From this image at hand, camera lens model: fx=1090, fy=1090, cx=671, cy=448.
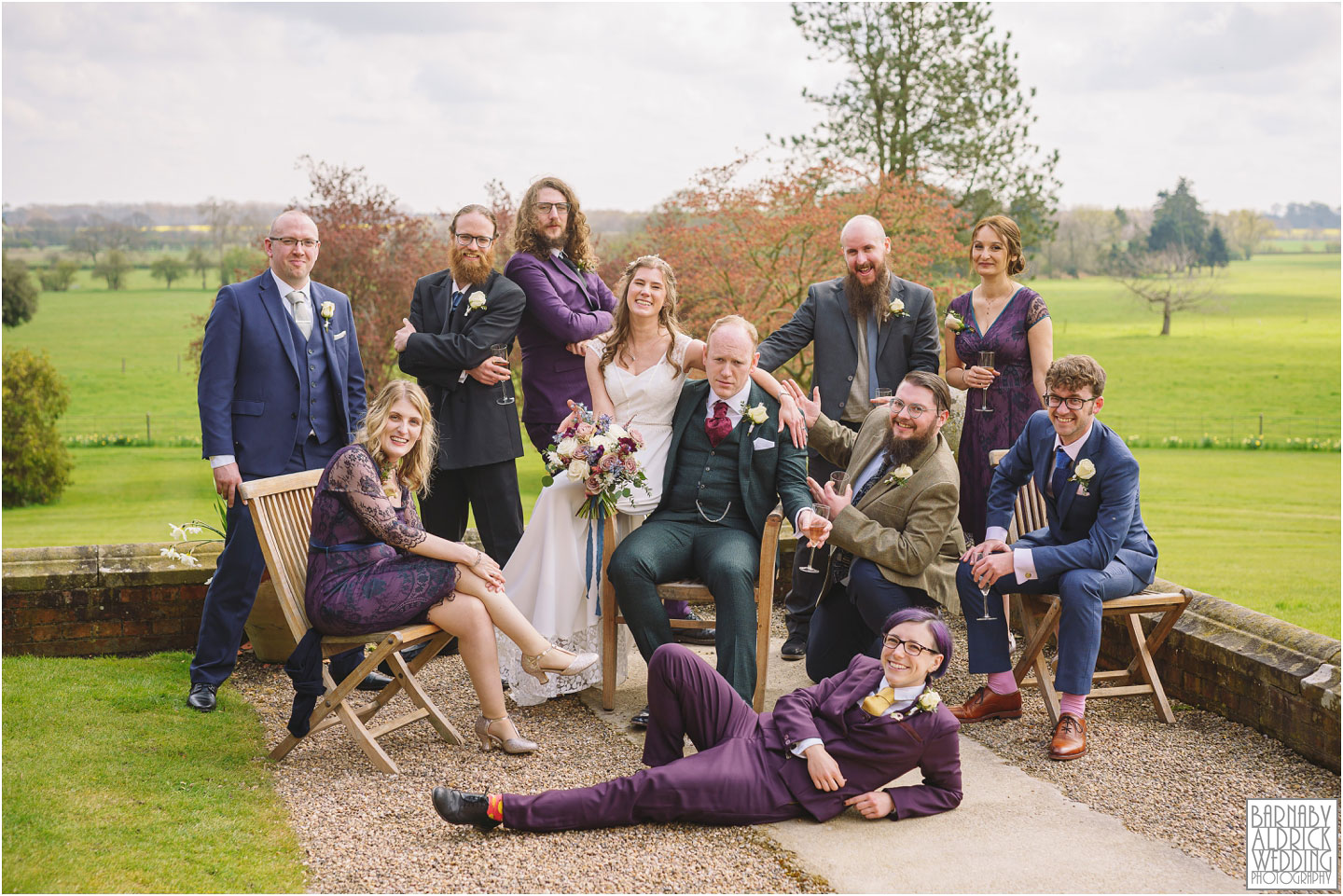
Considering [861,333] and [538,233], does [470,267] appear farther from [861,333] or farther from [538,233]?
[861,333]

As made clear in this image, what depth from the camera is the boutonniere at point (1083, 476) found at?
4.43m

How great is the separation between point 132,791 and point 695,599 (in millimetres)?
2253

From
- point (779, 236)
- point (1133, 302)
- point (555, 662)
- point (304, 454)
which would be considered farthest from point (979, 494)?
point (1133, 302)

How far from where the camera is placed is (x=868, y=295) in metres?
5.45

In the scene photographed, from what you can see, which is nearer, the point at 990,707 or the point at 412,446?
the point at 412,446

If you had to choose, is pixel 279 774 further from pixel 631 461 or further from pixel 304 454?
pixel 631 461

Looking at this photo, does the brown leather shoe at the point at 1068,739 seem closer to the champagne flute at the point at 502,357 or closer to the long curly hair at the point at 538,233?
the champagne flute at the point at 502,357

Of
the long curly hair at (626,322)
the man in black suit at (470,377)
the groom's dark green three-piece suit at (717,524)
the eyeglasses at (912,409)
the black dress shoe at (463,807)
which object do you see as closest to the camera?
the black dress shoe at (463,807)

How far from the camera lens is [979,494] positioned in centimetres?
545

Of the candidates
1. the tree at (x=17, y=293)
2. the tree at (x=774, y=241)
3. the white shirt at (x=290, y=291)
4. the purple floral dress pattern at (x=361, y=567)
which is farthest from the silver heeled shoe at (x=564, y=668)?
the tree at (x=17, y=293)

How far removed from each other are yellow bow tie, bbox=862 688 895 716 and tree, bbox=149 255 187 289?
29.3 meters

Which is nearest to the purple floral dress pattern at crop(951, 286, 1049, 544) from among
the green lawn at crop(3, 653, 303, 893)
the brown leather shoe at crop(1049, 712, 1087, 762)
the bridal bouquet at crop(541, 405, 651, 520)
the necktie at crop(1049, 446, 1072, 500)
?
the necktie at crop(1049, 446, 1072, 500)

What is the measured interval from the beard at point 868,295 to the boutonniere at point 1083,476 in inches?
53.6

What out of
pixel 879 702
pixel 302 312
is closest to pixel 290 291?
pixel 302 312
